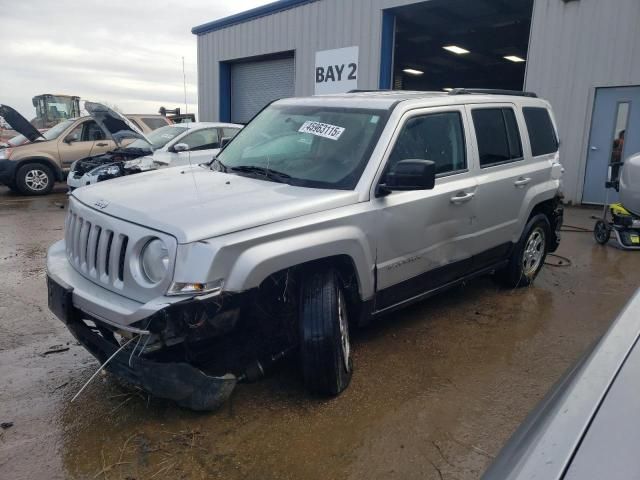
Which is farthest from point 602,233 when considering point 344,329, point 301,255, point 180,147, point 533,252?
point 180,147

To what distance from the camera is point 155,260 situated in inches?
110

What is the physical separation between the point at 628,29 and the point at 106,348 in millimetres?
10645

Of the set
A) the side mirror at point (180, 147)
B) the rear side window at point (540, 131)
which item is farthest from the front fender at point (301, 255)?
the side mirror at point (180, 147)

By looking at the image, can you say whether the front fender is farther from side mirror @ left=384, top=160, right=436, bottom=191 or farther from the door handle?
the door handle

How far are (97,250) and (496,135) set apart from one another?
354 cm

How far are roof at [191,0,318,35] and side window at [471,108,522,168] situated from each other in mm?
11233

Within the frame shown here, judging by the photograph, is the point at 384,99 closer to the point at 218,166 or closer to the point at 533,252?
the point at 218,166

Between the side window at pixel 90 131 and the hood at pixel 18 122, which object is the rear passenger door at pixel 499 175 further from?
the side window at pixel 90 131

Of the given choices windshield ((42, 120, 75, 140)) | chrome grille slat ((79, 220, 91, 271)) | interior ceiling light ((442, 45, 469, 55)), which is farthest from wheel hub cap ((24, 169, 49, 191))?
interior ceiling light ((442, 45, 469, 55))

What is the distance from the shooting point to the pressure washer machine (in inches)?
224

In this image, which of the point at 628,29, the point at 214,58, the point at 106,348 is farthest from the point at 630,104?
the point at 214,58

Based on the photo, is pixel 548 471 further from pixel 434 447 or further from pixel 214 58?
pixel 214 58

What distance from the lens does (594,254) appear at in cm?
721

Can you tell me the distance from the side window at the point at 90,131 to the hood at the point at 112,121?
18.1ft
